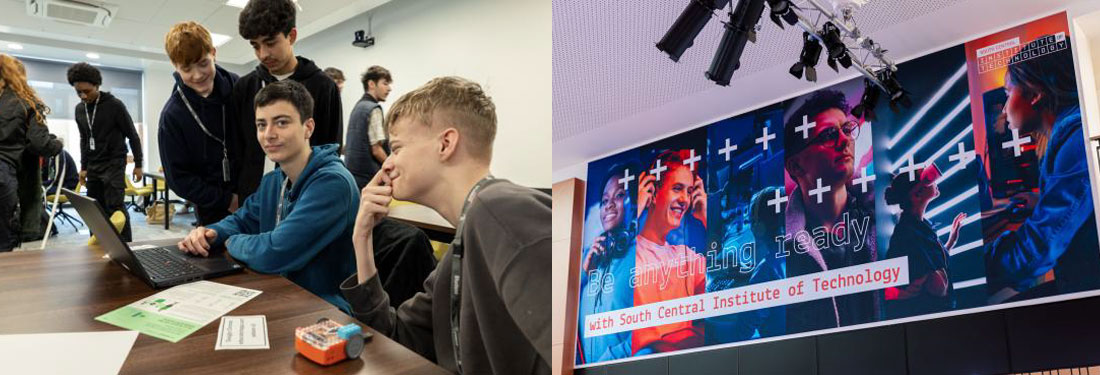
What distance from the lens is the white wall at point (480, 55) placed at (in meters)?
0.48

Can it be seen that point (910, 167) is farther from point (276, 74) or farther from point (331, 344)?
point (331, 344)

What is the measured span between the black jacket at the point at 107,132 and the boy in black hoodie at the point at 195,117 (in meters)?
0.22

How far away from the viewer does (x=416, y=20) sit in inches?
34.0

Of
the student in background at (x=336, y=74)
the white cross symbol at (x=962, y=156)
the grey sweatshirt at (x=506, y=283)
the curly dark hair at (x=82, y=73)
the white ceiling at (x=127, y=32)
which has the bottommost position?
the grey sweatshirt at (x=506, y=283)

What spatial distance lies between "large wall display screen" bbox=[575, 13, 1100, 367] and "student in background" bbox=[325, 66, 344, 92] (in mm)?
2299

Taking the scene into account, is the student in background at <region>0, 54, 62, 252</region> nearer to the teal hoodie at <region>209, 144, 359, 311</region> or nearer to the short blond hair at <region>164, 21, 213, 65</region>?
the short blond hair at <region>164, 21, 213, 65</region>

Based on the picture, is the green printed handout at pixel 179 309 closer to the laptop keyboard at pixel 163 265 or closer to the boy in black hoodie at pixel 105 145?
the laptop keyboard at pixel 163 265

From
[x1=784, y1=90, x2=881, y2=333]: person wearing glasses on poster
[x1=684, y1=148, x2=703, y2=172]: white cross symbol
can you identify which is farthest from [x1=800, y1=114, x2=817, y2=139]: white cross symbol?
[x1=684, y1=148, x2=703, y2=172]: white cross symbol

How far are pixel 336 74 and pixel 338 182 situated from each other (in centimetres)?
21

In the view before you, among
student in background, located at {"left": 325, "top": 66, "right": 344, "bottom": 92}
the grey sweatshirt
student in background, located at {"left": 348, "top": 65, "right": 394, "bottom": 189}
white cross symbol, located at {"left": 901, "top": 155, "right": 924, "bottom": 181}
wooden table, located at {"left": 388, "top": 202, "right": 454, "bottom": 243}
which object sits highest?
white cross symbol, located at {"left": 901, "top": 155, "right": 924, "bottom": 181}

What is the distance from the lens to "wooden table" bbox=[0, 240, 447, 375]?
52 centimetres

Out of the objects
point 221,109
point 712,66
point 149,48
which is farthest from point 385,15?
point 712,66

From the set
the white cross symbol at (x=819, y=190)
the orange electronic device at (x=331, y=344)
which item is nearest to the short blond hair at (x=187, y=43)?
the orange electronic device at (x=331, y=344)

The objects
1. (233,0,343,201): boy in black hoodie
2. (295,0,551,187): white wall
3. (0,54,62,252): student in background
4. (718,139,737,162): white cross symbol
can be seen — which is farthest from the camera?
(718,139,737,162): white cross symbol
